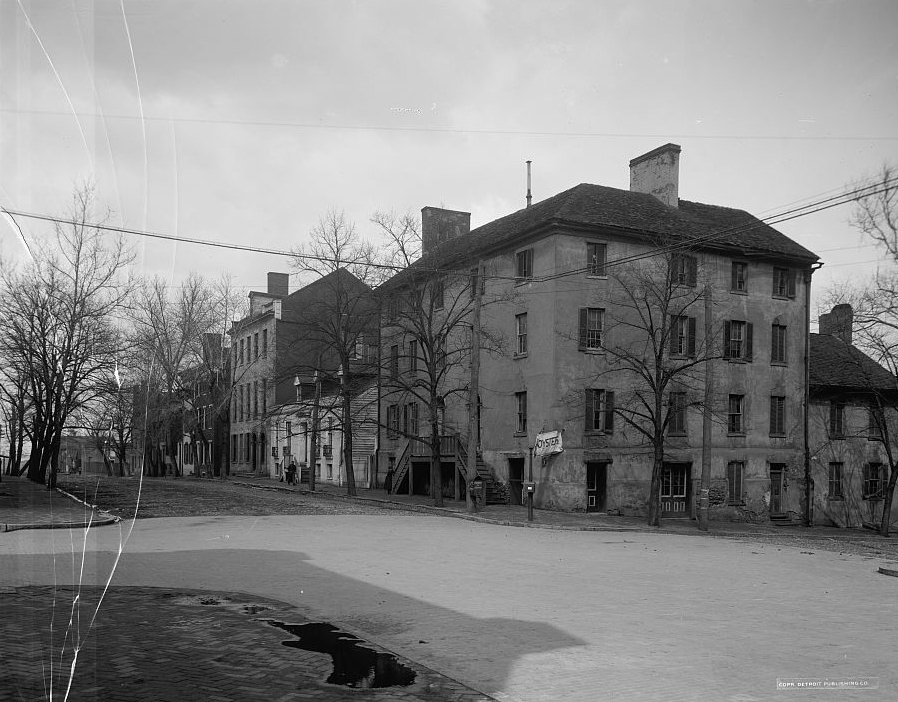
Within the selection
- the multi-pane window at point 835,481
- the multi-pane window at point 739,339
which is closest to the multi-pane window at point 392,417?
the multi-pane window at point 739,339

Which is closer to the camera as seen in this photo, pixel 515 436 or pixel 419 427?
pixel 515 436

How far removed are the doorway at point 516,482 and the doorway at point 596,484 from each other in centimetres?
297

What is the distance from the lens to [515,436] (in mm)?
35875

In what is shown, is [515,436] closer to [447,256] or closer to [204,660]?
[447,256]

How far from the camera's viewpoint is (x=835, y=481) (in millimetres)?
41531

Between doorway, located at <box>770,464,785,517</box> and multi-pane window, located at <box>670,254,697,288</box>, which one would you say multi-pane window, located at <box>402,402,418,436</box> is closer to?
multi-pane window, located at <box>670,254,697,288</box>

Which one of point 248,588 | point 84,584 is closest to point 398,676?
point 248,588

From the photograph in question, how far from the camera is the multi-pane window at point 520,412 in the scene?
117 feet

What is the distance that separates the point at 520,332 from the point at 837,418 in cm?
1743

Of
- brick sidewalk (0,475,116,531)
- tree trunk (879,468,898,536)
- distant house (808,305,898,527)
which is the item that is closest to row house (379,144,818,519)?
distant house (808,305,898,527)

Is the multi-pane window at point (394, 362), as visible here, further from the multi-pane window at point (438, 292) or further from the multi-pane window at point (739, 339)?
the multi-pane window at point (739, 339)

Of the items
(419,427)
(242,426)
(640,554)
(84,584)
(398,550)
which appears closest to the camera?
(84,584)

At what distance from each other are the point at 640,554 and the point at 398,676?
12039 millimetres

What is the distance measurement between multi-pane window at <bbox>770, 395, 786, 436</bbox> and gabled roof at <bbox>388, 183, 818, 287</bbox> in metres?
6.63
